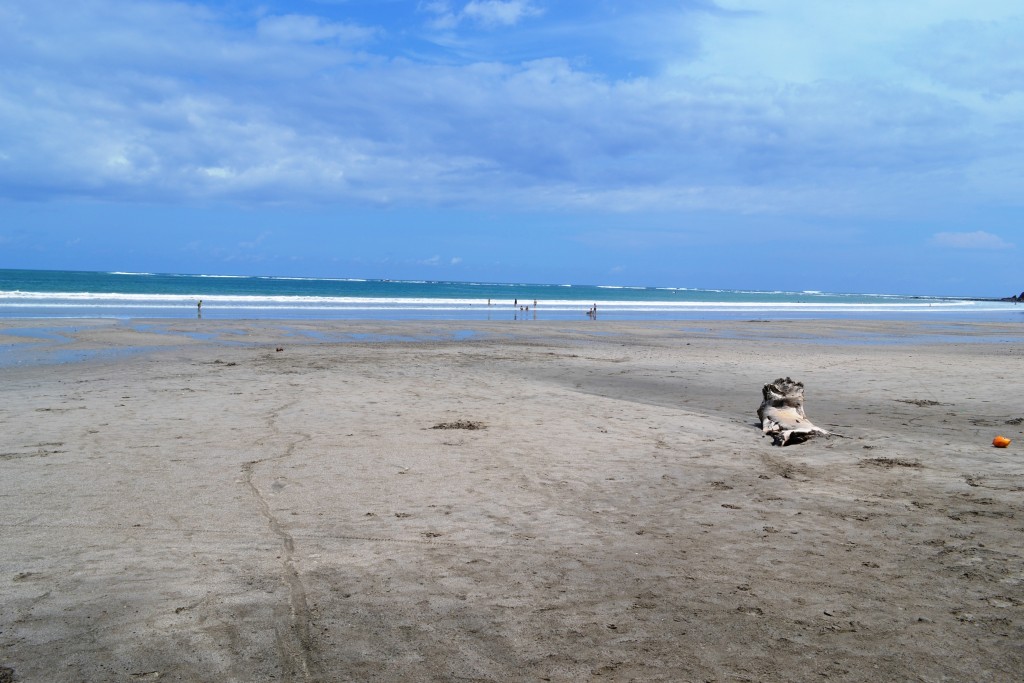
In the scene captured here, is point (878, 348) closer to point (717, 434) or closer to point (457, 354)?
point (457, 354)

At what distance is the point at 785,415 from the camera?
32.9 feet

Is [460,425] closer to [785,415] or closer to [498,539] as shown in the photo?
[498,539]

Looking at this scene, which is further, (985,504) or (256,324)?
(256,324)

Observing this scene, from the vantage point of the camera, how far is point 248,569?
4.86 m

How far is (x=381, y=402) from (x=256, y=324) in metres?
22.5

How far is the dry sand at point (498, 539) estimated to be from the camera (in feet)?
12.7

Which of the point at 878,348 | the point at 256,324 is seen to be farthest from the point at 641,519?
the point at 256,324

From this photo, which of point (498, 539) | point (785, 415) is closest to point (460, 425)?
point (498, 539)

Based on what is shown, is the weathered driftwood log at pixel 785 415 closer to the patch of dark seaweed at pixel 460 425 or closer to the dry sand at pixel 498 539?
the dry sand at pixel 498 539

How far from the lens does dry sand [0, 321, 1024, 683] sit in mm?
3861

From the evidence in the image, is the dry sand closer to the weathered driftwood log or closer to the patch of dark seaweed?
the patch of dark seaweed

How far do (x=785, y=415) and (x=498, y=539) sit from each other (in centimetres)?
593

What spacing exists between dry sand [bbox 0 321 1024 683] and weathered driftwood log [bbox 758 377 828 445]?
0.81 ft

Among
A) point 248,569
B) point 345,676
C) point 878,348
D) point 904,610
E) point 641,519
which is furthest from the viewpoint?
point 878,348
